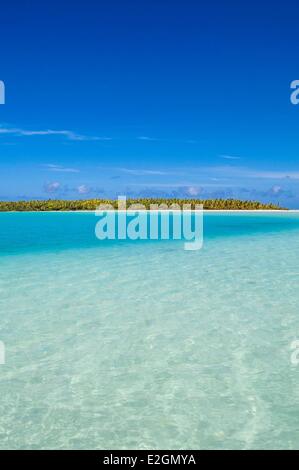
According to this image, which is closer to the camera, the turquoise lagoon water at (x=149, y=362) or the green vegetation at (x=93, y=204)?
the turquoise lagoon water at (x=149, y=362)

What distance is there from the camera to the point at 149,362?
13.0 ft

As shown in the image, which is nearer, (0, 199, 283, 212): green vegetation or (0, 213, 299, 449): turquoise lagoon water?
(0, 213, 299, 449): turquoise lagoon water

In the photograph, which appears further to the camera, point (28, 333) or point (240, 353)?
point (28, 333)

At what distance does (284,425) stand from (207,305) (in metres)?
3.27

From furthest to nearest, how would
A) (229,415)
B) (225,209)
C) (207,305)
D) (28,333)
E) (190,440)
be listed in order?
(225,209)
(207,305)
(28,333)
(229,415)
(190,440)

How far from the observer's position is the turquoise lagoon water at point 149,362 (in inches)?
109

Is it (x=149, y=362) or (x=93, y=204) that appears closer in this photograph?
(x=149, y=362)

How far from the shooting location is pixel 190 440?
2664mm

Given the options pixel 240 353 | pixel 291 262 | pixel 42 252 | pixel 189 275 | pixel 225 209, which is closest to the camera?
pixel 240 353

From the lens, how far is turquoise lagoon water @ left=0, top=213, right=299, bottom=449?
2.77 meters

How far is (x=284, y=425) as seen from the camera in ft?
9.25

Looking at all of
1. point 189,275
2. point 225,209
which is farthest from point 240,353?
point 225,209
